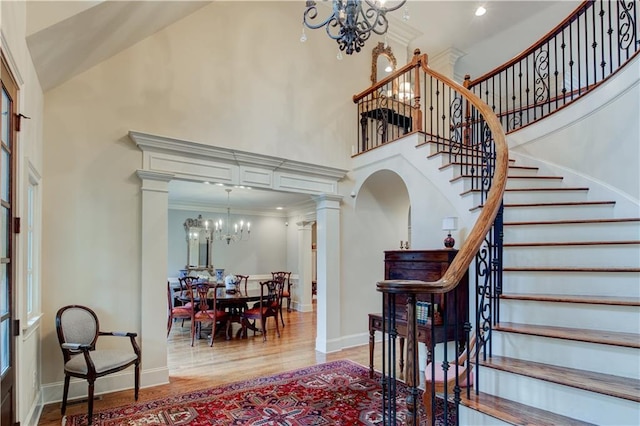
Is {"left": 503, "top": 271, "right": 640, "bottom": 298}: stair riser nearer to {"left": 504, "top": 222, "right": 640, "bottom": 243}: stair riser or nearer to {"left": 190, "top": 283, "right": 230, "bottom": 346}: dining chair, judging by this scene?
{"left": 504, "top": 222, "right": 640, "bottom": 243}: stair riser

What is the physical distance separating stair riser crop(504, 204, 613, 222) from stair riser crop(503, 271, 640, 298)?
84 centimetres

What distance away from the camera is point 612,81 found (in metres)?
3.17

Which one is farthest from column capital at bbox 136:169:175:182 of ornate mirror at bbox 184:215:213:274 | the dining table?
ornate mirror at bbox 184:215:213:274

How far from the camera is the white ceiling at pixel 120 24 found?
7.60 feet

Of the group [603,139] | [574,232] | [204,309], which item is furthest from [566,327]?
[204,309]

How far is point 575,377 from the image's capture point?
5.54ft

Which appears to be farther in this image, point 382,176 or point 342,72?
point 342,72

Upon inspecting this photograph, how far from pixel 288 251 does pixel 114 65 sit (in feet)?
21.9

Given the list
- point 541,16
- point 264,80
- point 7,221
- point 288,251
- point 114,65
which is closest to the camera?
point 7,221

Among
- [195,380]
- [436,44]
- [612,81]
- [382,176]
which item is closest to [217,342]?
[195,380]

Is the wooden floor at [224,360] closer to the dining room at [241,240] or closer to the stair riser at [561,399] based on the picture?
the dining room at [241,240]

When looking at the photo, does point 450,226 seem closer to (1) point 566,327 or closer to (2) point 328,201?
(1) point 566,327

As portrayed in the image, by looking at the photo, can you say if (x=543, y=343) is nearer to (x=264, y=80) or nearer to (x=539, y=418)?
(x=539, y=418)

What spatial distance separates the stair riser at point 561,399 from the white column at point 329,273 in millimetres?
3296
